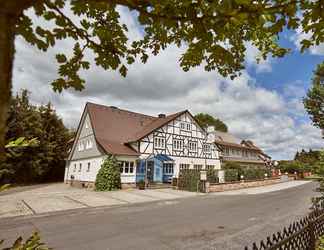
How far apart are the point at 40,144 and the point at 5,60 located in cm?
3024

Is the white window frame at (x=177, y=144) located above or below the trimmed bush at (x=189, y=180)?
above

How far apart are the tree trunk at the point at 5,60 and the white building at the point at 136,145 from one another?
2472 centimetres

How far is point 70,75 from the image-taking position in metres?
1.71

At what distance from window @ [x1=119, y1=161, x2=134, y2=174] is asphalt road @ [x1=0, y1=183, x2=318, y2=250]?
12.4m

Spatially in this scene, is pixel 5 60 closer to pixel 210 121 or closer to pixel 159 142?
pixel 159 142

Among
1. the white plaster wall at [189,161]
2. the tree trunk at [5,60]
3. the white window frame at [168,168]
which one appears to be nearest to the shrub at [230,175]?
the white plaster wall at [189,161]

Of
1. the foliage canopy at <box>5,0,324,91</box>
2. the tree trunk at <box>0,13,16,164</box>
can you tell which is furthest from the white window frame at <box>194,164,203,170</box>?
the tree trunk at <box>0,13,16,164</box>

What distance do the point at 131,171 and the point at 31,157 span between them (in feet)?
41.4

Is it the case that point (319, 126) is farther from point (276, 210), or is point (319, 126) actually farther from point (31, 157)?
point (31, 157)

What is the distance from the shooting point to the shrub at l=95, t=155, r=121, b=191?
23688 millimetres

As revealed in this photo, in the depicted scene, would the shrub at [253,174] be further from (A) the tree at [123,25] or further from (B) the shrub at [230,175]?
(A) the tree at [123,25]

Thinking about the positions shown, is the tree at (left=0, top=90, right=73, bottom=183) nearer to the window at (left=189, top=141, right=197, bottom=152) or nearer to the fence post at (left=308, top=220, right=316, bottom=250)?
the window at (left=189, top=141, right=197, bottom=152)

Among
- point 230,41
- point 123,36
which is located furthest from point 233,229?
point 123,36

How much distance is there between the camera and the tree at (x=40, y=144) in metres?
30.8
